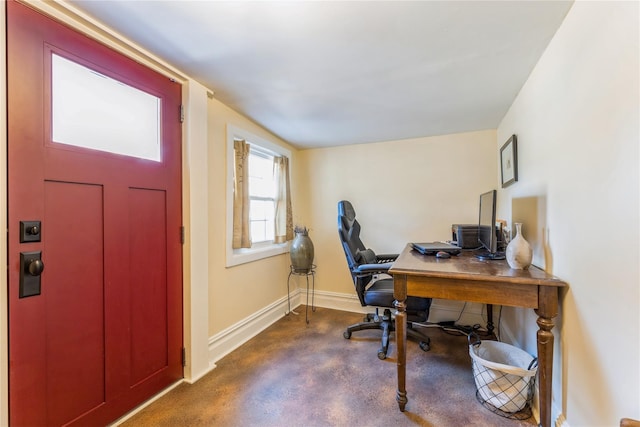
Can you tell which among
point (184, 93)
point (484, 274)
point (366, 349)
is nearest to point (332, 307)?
point (366, 349)

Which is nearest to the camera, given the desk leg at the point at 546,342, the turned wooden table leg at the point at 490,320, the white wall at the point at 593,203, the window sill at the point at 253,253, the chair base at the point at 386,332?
the white wall at the point at 593,203

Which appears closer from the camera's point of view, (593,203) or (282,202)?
(593,203)

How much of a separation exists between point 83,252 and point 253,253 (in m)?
1.39

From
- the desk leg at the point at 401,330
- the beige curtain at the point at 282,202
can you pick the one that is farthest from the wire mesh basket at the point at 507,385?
the beige curtain at the point at 282,202

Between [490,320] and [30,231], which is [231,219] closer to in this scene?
[30,231]

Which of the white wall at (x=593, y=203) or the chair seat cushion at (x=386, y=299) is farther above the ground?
the white wall at (x=593, y=203)

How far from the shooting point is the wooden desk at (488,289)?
125 centimetres

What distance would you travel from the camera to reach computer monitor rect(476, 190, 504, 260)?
65.4 inches

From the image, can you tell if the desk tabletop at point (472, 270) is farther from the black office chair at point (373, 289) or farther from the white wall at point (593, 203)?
the black office chair at point (373, 289)

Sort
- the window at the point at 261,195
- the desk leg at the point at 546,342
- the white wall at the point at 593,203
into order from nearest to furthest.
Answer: the white wall at the point at 593,203
the desk leg at the point at 546,342
the window at the point at 261,195

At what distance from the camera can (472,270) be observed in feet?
4.67

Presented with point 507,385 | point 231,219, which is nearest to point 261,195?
point 231,219

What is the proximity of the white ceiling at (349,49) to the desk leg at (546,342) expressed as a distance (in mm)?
1275

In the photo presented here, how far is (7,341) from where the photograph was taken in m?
1.05
